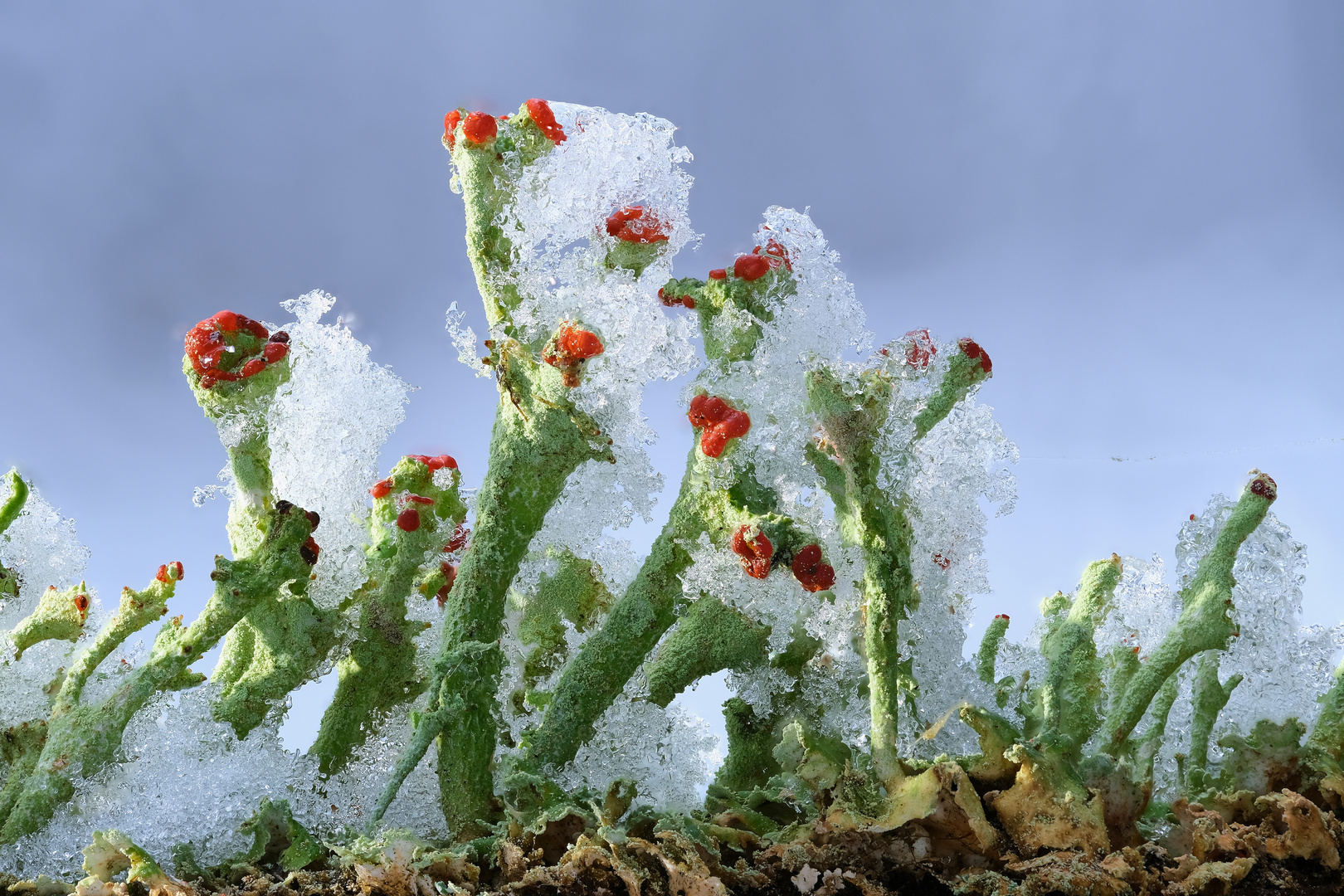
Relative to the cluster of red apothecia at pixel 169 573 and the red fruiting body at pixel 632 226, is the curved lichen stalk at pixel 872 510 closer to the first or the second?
the red fruiting body at pixel 632 226

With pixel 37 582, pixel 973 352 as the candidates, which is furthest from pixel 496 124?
pixel 37 582

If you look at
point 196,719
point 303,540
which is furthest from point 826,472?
point 196,719

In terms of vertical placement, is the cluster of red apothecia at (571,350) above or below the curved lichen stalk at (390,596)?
above

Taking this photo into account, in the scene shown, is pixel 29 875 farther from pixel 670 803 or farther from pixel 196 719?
pixel 670 803

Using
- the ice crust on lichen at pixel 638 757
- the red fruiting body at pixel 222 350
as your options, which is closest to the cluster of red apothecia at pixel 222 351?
the red fruiting body at pixel 222 350

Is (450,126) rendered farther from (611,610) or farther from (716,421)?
(611,610)

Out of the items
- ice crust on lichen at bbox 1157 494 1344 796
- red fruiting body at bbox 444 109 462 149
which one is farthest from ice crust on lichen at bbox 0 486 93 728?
ice crust on lichen at bbox 1157 494 1344 796
